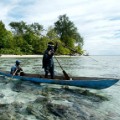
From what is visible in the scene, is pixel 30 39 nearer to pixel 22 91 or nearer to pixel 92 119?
pixel 22 91

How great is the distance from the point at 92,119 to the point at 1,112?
11.5 feet

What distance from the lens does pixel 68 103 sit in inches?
462

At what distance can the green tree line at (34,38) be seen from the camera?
70562 millimetres

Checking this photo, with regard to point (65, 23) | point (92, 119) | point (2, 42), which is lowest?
point (92, 119)

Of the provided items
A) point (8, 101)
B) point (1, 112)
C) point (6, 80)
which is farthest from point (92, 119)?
point (6, 80)

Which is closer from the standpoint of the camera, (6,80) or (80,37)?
(6,80)

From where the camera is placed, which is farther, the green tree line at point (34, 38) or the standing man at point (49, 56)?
the green tree line at point (34, 38)

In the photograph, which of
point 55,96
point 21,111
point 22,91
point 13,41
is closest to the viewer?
point 21,111

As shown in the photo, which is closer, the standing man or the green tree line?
the standing man

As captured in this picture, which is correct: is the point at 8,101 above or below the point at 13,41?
below

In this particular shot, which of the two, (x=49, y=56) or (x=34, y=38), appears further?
(x=34, y=38)

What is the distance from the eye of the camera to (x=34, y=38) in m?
78.8

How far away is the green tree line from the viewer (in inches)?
2778

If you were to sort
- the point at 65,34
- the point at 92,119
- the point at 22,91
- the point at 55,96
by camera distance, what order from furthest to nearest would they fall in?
the point at 65,34 < the point at 22,91 < the point at 55,96 < the point at 92,119
